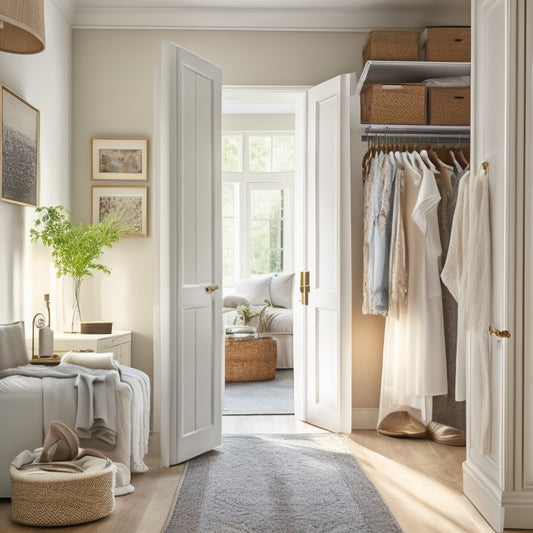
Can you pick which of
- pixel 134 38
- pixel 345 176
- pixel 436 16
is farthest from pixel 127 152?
pixel 436 16

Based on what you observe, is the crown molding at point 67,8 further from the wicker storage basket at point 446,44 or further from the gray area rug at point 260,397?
the gray area rug at point 260,397

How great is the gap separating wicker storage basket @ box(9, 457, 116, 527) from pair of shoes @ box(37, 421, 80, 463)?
0.10 meters

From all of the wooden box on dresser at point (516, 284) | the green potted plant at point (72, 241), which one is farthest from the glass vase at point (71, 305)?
the wooden box on dresser at point (516, 284)

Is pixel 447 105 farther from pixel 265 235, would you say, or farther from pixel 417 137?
pixel 265 235

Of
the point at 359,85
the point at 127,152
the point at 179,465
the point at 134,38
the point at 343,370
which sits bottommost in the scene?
the point at 179,465

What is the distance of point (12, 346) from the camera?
3570 millimetres

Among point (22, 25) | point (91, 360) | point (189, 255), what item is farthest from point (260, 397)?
point (22, 25)

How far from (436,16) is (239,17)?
1.38 m

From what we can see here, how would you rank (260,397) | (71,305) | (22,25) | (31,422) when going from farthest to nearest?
(260,397) → (71,305) → (31,422) → (22,25)

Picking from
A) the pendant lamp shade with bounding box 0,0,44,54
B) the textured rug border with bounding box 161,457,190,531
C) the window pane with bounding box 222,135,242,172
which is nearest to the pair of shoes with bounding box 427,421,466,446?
the textured rug border with bounding box 161,457,190,531

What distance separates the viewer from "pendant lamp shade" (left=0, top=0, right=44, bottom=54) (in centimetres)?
205

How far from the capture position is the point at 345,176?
15.4 ft

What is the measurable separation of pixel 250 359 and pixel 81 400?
3.41 m

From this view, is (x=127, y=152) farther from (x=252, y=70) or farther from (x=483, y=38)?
(x=483, y=38)
